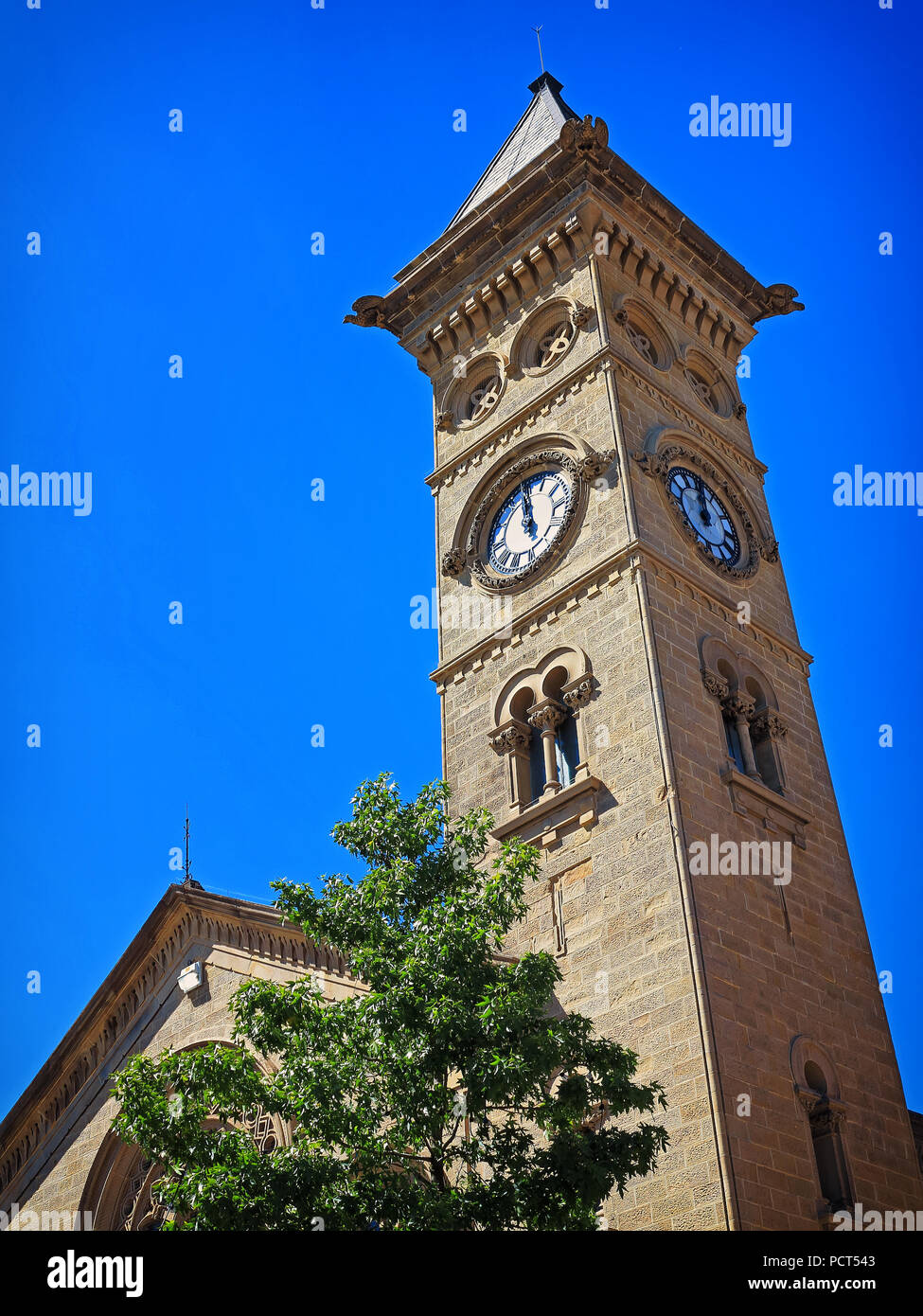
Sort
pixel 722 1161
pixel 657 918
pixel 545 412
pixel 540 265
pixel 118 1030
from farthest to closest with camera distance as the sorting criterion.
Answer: pixel 540 265 < pixel 545 412 < pixel 118 1030 < pixel 657 918 < pixel 722 1161

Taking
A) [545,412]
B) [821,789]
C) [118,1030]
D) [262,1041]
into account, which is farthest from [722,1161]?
[545,412]

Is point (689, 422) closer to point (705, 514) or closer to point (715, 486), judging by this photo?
point (715, 486)

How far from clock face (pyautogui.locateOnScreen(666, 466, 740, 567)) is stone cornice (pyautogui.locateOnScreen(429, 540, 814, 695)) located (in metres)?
1.72

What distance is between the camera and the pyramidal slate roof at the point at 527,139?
38.1 metres

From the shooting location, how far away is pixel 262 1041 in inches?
687

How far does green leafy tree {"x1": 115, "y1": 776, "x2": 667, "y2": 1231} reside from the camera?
51.0ft

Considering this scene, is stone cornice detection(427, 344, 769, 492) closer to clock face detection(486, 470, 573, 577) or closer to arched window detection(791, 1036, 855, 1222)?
clock face detection(486, 470, 573, 577)

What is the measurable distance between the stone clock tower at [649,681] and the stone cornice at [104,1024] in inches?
234

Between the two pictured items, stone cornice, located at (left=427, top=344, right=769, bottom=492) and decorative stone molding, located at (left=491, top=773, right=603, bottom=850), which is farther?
stone cornice, located at (left=427, top=344, right=769, bottom=492)

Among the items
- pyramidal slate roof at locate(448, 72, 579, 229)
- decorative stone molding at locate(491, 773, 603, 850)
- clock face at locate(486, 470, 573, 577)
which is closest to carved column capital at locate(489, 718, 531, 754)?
decorative stone molding at locate(491, 773, 603, 850)

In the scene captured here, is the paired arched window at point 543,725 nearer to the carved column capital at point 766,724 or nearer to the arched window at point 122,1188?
the carved column capital at point 766,724

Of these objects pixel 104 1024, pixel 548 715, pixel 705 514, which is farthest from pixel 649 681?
pixel 104 1024

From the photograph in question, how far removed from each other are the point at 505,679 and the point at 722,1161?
1137 cm
